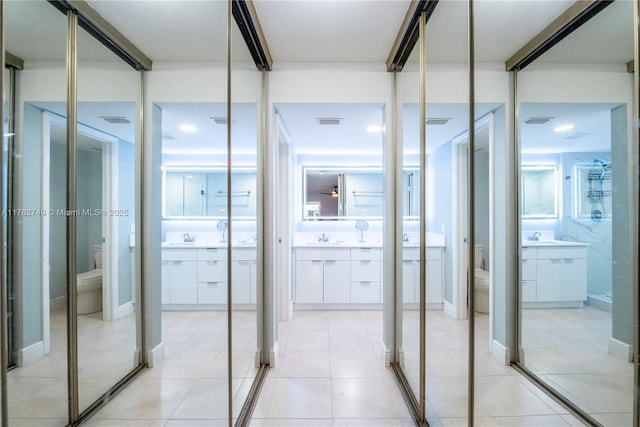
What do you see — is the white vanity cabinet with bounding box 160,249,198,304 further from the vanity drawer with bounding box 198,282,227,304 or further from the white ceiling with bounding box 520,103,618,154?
the white ceiling with bounding box 520,103,618,154

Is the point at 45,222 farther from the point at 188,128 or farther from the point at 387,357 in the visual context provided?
the point at 387,357

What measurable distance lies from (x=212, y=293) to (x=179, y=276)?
227 millimetres

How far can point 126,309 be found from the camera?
34.8 inches

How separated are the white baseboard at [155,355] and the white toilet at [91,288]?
0.30 metres

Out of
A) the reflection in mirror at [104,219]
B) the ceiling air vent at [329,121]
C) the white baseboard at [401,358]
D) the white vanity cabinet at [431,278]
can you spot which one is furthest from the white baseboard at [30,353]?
the ceiling air vent at [329,121]

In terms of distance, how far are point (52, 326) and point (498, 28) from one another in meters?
1.63

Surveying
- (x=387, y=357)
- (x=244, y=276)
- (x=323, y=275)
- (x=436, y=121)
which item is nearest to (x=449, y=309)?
(x=436, y=121)

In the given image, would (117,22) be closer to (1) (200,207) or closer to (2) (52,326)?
(1) (200,207)

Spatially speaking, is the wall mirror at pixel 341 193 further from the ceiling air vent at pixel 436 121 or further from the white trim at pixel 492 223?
the white trim at pixel 492 223

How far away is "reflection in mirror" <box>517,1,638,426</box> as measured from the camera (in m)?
0.57

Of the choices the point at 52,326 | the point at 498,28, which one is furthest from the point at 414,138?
the point at 52,326

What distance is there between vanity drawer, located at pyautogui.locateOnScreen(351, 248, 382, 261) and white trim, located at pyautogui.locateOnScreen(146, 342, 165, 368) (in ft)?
9.90

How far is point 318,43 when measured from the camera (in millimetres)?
2094

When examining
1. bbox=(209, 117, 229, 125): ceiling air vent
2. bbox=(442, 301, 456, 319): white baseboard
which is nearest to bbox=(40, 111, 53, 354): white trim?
bbox=(209, 117, 229, 125): ceiling air vent
